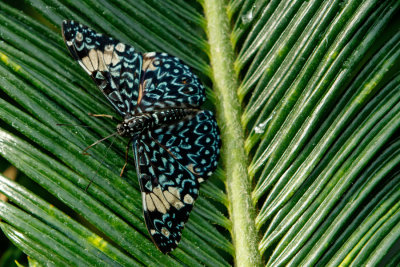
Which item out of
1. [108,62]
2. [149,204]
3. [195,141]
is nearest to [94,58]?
[108,62]

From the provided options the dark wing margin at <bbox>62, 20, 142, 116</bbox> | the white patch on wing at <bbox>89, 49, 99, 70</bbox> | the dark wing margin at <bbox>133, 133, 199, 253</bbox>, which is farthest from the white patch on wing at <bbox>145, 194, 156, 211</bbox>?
the white patch on wing at <bbox>89, 49, 99, 70</bbox>

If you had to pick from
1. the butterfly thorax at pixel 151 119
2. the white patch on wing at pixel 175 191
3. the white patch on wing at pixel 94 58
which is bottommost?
the white patch on wing at pixel 175 191

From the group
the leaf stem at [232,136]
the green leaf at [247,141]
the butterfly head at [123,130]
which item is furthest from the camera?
the butterfly head at [123,130]

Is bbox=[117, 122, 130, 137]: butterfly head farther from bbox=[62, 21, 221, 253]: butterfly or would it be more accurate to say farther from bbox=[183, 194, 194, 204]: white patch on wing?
bbox=[183, 194, 194, 204]: white patch on wing

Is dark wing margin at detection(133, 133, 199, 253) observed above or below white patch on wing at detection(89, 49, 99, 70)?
below

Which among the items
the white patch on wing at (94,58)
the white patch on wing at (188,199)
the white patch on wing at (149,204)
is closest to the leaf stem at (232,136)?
the white patch on wing at (188,199)

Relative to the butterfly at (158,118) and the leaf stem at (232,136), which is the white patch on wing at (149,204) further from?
the leaf stem at (232,136)
